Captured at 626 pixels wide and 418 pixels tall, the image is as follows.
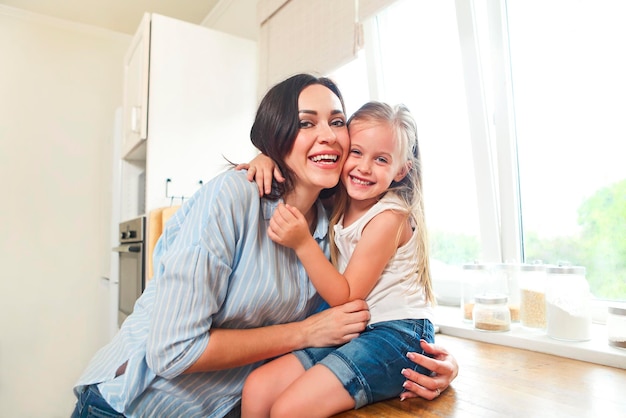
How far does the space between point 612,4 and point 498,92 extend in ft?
1.32

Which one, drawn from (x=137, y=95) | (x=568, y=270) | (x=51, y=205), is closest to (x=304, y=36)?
(x=137, y=95)

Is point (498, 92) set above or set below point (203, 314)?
above

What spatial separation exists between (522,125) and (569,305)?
2.23 feet

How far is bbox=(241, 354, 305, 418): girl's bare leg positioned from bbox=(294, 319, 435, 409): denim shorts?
0.04 metres

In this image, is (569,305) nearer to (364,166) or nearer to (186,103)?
(364,166)

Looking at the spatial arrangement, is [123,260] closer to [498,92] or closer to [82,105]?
[82,105]

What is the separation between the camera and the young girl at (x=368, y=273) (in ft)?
2.81

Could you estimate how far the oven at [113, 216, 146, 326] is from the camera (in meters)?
2.24

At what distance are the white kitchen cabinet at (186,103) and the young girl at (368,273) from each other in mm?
1326

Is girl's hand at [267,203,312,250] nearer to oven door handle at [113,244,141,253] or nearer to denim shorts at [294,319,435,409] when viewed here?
denim shorts at [294,319,435,409]

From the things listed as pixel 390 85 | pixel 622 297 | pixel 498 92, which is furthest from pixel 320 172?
pixel 390 85

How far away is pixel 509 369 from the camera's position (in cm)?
108

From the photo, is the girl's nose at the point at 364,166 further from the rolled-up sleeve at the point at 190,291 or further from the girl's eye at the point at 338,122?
the rolled-up sleeve at the point at 190,291

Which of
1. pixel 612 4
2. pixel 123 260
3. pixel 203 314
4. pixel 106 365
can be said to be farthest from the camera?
pixel 123 260
